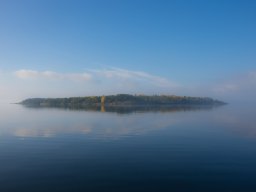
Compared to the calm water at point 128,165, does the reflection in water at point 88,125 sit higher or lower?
higher

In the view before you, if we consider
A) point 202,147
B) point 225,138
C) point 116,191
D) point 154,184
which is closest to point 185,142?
point 202,147

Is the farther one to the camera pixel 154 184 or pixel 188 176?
pixel 188 176

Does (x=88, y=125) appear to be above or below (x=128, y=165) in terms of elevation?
above

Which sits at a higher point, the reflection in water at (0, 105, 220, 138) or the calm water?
the reflection in water at (0, 105, 220, 138)

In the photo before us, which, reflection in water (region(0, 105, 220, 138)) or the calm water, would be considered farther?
reflection in water (region(0, 105, 220, 138))

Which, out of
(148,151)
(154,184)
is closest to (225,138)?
(148,151)

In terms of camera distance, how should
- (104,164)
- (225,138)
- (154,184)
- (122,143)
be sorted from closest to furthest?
(154,184)
(104,164)
(122,143)
(225,138)

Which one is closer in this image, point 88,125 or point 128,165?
point 128,165

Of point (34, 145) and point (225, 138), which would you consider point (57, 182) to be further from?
point (225, 138)

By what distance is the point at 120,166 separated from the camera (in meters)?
23.8

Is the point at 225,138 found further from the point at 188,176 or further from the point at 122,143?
the point at 188,176

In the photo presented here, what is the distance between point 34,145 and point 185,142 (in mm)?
20088

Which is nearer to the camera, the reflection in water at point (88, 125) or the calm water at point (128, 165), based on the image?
the calm water at point (128, 165)

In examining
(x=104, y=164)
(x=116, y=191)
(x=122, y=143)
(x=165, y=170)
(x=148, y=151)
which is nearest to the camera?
(x=116, y=191)
